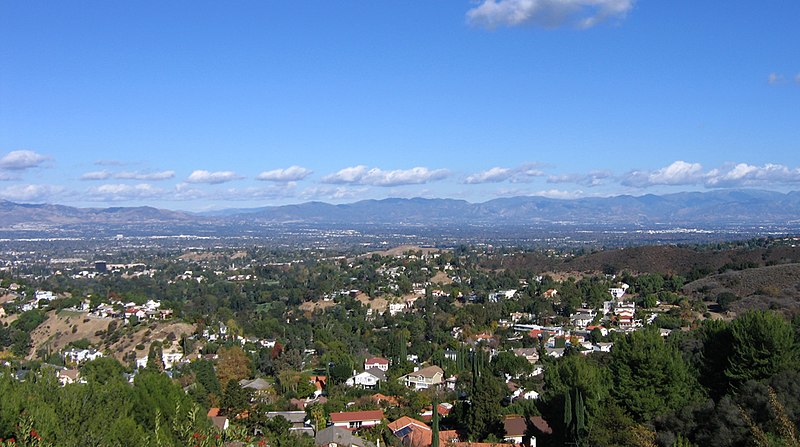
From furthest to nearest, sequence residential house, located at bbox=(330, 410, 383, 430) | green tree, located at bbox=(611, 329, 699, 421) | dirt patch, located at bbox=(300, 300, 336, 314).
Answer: dirt patch, located at bbox=(300, 300, 336, 314) < residential house, located at bbox=(330, 410, 383, 430) < green tree, located at bbox=(611, 329, 699, 421)

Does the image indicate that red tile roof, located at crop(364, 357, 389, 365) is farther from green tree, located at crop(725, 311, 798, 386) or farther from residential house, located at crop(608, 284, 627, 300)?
residential house, located at crop(608, 284, 627, 300)

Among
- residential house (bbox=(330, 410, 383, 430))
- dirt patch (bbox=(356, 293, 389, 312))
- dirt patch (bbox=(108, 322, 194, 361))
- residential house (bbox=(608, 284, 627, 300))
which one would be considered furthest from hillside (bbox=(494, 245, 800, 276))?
residential house (bbox=(330, 410, 383, 430))

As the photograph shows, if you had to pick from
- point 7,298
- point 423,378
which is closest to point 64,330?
point 7,298

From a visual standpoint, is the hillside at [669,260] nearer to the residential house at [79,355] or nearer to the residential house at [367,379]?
the residential house at [367,379]

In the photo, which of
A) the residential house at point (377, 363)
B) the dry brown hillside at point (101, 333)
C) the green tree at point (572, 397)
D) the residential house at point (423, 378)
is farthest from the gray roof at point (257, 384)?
the green tree at point (572, 397)

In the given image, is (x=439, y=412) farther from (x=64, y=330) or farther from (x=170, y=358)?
(x=64, y=330)
